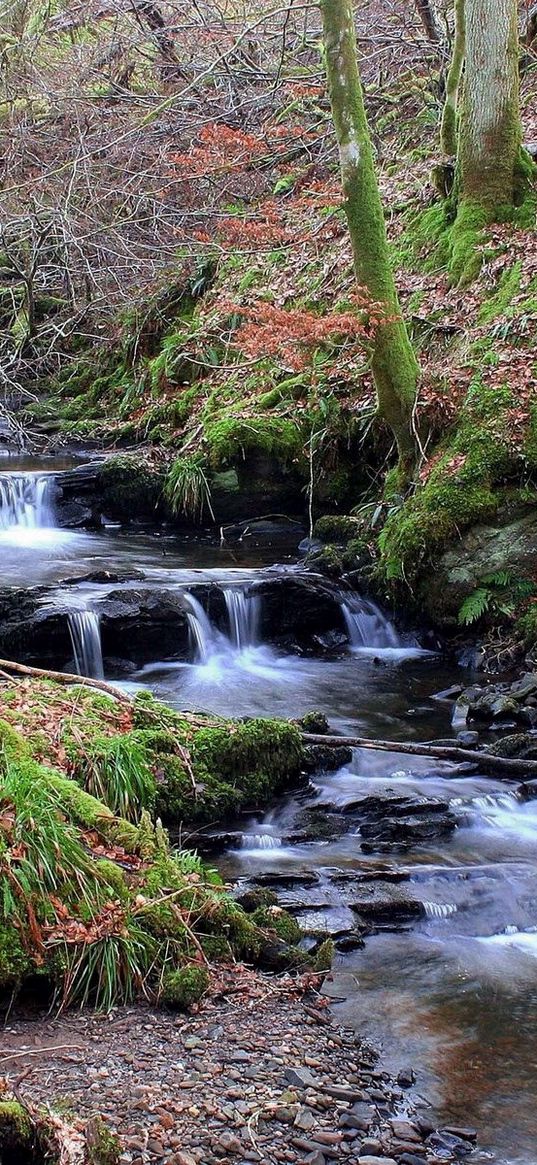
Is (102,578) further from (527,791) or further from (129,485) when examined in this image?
(527,791)

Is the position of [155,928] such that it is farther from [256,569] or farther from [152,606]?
[256,569]

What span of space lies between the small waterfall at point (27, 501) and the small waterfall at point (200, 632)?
4269 mm

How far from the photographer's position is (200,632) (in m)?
9.87

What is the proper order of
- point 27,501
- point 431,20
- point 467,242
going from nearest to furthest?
point 467,242 → point 27,501 → point 431,20

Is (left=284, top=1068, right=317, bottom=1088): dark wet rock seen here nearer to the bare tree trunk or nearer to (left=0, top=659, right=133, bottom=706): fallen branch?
(left=0, top=659, right=133, bottom=706): fallen branch

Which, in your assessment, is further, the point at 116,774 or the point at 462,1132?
the point at 116,774

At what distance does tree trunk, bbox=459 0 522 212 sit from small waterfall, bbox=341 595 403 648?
540 centimetres

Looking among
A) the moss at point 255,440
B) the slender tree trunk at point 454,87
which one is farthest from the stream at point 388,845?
the slender tree trunk at point 454,87

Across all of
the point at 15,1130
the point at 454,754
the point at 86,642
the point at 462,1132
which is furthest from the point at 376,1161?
the point at 86,642

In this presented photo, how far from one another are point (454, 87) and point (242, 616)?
24.5 feet

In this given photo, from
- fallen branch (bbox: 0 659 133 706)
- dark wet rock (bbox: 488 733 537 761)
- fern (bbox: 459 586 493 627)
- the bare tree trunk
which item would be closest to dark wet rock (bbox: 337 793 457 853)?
dark wet rock (bbox: 488 733 537 761)

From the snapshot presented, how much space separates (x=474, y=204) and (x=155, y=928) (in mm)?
10732

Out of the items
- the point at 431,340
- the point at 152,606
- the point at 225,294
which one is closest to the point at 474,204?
the point at 431,340

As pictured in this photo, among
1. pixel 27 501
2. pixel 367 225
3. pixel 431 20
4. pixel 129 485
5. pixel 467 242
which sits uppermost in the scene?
pixel 431 20
